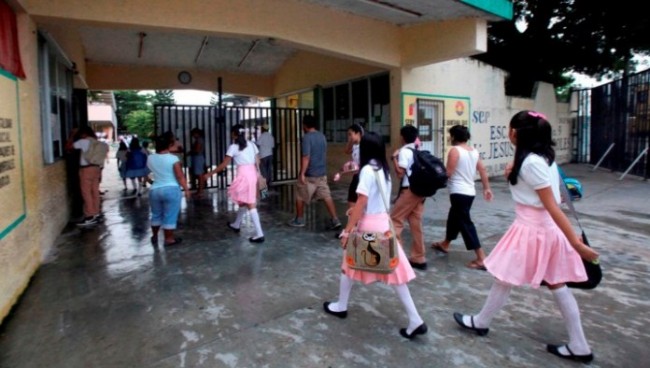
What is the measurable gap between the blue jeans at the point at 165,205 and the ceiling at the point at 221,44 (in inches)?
95.1

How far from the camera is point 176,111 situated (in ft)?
34.0

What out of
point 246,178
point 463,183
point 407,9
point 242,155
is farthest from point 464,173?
point 407,9

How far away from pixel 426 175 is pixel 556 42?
42.3 ft

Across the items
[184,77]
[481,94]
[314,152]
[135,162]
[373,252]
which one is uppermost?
[184,77]

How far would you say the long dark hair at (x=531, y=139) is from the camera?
2.71 m

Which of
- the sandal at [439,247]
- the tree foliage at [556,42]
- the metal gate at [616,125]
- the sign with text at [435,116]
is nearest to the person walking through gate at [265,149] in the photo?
the sign with text at [435,116]

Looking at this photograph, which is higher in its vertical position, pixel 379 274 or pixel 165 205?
pixel 165 205

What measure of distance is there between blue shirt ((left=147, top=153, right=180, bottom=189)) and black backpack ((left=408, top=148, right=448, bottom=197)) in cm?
283

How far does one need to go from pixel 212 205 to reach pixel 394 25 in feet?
16.8

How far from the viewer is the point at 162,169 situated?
521cm

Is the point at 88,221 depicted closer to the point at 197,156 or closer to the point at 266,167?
the point at 197,156

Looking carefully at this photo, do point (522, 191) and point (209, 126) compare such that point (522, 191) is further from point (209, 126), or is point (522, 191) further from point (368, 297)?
point (209, 126)

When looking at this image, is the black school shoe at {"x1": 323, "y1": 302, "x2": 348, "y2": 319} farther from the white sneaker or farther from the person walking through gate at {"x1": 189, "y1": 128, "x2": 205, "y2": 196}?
the person walking through gate at {"x1": 189, "y1": 128, "x2": 205, "y2": 196}

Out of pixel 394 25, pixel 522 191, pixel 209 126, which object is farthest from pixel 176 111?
pixel 522 191
